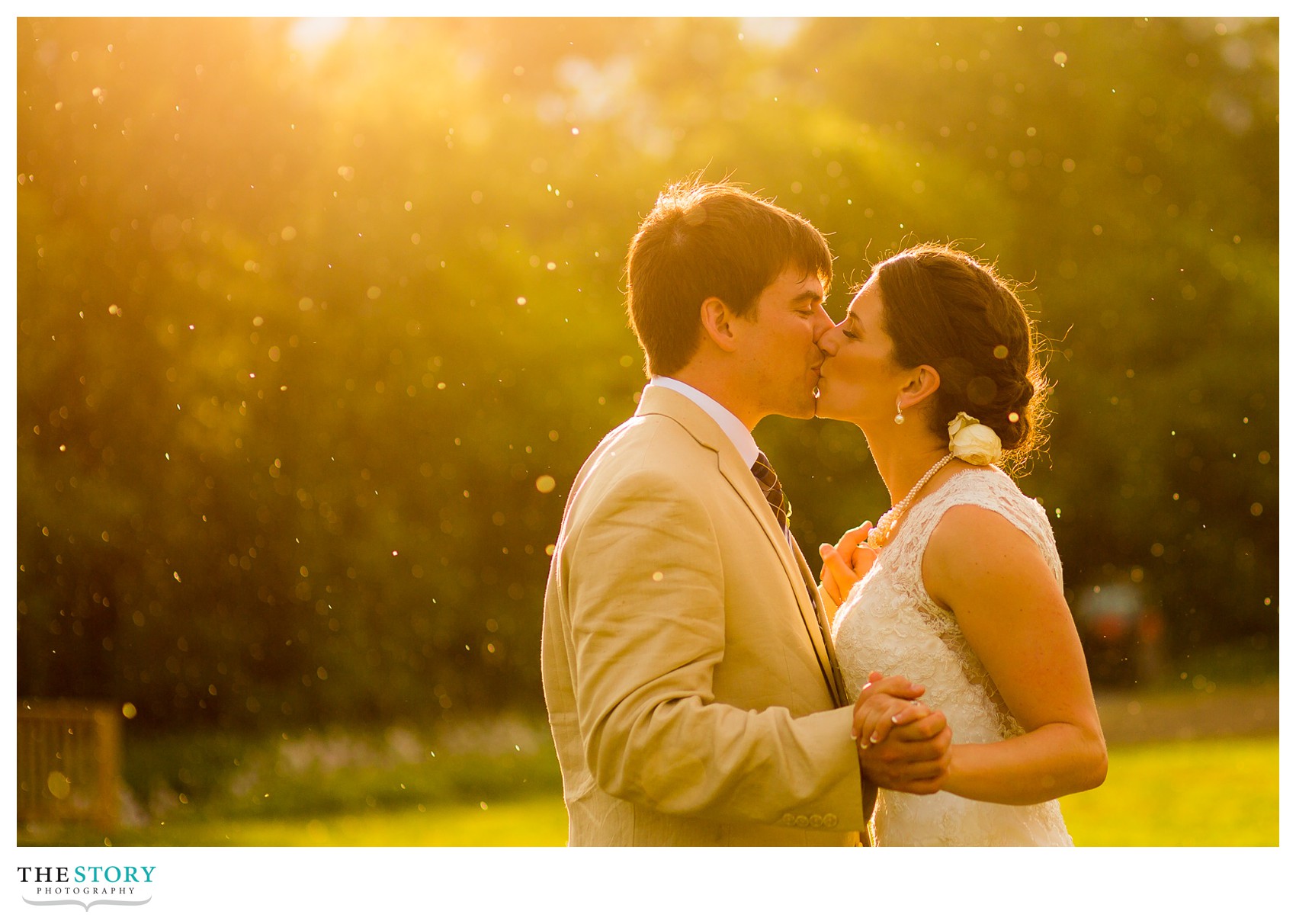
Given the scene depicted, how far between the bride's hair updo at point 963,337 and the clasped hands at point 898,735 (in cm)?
111

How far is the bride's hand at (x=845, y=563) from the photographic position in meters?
3.71

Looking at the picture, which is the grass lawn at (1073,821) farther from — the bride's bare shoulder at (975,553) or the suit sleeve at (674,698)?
the suit sleeve at (674,698)

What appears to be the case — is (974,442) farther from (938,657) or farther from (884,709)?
(884,709)

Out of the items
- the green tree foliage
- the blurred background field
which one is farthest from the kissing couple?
the green tree foliage

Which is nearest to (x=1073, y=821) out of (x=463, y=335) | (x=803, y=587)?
(x=463, y=335)

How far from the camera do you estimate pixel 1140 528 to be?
19281 mm

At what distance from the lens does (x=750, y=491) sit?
9.57 ft

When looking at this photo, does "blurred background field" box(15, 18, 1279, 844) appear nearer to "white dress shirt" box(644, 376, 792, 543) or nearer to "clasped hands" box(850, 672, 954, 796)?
"white dress shirt" box(644, 376, 792, 543)

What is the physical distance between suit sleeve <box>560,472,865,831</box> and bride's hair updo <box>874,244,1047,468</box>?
1035mm

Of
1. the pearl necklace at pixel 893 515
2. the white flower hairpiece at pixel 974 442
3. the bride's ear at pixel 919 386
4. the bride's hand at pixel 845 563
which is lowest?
the bride's hand at pixel 845 563

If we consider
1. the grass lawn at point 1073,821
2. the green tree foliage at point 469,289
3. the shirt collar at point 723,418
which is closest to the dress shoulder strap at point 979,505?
the shirt collar at point 723,418

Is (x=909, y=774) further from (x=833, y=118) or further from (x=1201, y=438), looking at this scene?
(x=1201, y=438)

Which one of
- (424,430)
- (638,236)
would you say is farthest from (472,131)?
(638,236)
